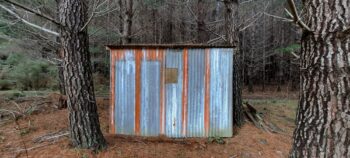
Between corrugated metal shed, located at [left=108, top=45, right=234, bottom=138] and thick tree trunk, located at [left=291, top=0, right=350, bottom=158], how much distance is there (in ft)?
12.9

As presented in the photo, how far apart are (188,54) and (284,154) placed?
2.91 metres

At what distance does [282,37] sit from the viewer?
18266mm

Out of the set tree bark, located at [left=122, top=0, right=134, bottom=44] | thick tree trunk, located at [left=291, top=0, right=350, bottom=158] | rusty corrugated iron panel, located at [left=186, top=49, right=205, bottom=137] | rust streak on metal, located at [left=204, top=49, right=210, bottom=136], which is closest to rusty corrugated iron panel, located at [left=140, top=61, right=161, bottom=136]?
rusty corrugated iron panel, located at [left=186, top=49, right=205, bottom=137]

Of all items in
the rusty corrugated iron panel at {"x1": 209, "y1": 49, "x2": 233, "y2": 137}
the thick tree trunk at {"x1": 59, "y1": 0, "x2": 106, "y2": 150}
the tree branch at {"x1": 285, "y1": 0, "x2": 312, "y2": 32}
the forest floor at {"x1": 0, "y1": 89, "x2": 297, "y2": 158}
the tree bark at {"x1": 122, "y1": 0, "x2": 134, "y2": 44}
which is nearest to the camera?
the tree branch at {"x1": 285, "y1": 0, "x2": 312, "y2": 32}

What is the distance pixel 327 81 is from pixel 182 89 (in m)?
4.21

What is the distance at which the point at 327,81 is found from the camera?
6.40 ft

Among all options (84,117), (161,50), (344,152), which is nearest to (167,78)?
(161,50)

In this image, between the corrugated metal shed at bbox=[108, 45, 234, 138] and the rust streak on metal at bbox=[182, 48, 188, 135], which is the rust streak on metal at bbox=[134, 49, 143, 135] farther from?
the rust streak on metal at bbox=[182, 48, 188, 135]

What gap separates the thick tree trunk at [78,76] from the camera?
430 centimetres

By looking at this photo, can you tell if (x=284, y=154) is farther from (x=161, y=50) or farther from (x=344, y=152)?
(x=344, y=152)

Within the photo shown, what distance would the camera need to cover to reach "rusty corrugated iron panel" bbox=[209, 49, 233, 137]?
6.02 meters

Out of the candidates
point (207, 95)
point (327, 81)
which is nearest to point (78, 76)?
point (207, 95)

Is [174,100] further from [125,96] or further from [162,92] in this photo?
[125,96]

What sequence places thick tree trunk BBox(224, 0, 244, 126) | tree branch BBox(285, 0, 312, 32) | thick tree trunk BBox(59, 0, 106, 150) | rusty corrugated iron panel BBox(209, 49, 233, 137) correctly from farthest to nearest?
thick tree trunk BBox(224, 0, 244, 126) < rusty corrugated iron panel BBox(209, 49, 233, 137) < thick tree trunk BBox(59, 0, 106, 150) < tree branch BBox(285, 0, 312, 32)
